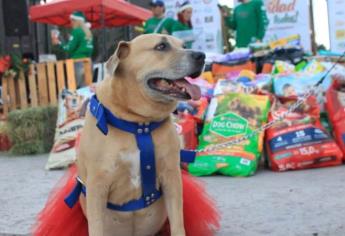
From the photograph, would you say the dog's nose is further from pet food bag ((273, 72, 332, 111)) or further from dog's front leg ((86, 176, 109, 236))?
pet food bag ((273, 72, 332, 111))

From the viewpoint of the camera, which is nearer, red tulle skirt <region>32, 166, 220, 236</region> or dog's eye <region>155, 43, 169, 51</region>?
dog's eye <region>155, 43, 169, 51</region>

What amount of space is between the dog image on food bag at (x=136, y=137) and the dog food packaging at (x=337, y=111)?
8.88 ft

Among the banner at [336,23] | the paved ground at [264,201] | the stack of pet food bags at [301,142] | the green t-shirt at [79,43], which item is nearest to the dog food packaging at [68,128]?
the paved ground at [264,201]

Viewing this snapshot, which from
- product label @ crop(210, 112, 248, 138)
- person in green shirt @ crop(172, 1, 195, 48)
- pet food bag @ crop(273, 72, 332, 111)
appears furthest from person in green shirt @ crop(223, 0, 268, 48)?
product label @ crop(210, 112, 248, 138)

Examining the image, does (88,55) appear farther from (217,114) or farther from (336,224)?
(336,224)

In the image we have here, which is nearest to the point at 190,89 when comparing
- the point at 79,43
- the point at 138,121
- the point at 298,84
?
the point at 138,121

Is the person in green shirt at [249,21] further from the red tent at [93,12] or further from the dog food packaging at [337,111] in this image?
the dog food packaging at [337,111]

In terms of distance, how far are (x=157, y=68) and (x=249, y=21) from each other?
20.2ft

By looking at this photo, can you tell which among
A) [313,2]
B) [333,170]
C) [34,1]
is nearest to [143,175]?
[333,170]

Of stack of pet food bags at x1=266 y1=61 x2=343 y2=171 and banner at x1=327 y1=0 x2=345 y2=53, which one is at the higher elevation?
banner at x1=327 y1=0 x2=345 y2=53

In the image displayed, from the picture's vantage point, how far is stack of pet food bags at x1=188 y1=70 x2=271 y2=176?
473 centimetres

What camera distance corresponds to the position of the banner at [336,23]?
9641 millimetres

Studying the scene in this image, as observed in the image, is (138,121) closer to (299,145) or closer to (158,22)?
(299,145)

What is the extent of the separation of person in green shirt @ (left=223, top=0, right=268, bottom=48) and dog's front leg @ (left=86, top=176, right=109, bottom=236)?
6.28 metres
